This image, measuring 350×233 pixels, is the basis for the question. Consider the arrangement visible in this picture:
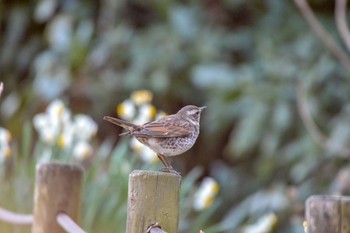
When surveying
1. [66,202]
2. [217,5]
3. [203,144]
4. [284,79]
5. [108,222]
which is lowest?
[66,202]

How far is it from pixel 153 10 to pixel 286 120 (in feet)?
5.63

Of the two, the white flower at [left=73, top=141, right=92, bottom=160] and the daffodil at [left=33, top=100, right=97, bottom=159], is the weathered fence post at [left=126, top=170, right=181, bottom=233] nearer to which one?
the daffodil at [left=33, top=100, right=97, bottom=159]

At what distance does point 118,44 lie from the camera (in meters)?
7.00

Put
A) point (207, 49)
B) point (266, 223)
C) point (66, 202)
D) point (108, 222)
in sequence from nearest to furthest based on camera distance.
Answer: point (66, 202) → point (108, 222) → point (266, 223) → point (207, 49)

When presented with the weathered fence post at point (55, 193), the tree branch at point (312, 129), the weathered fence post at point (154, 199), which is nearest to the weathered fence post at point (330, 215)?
the weathered fence post at point (154, 199)

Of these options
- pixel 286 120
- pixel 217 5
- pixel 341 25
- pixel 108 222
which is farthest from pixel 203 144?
pixel 108 222

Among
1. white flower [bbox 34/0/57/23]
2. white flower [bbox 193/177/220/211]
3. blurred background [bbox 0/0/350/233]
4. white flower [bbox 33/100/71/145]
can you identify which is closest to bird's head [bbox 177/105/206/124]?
white flower [bbox 193/177/220/211]

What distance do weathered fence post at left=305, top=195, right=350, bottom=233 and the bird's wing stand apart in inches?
30.4

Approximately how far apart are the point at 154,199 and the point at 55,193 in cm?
88

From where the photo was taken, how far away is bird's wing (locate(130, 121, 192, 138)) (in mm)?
2892

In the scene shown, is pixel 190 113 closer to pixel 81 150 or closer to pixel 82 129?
pixel 81 150

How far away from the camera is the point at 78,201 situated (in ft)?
11.0

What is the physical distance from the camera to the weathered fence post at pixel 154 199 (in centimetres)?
250

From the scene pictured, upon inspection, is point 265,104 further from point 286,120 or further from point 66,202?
point 66,202
